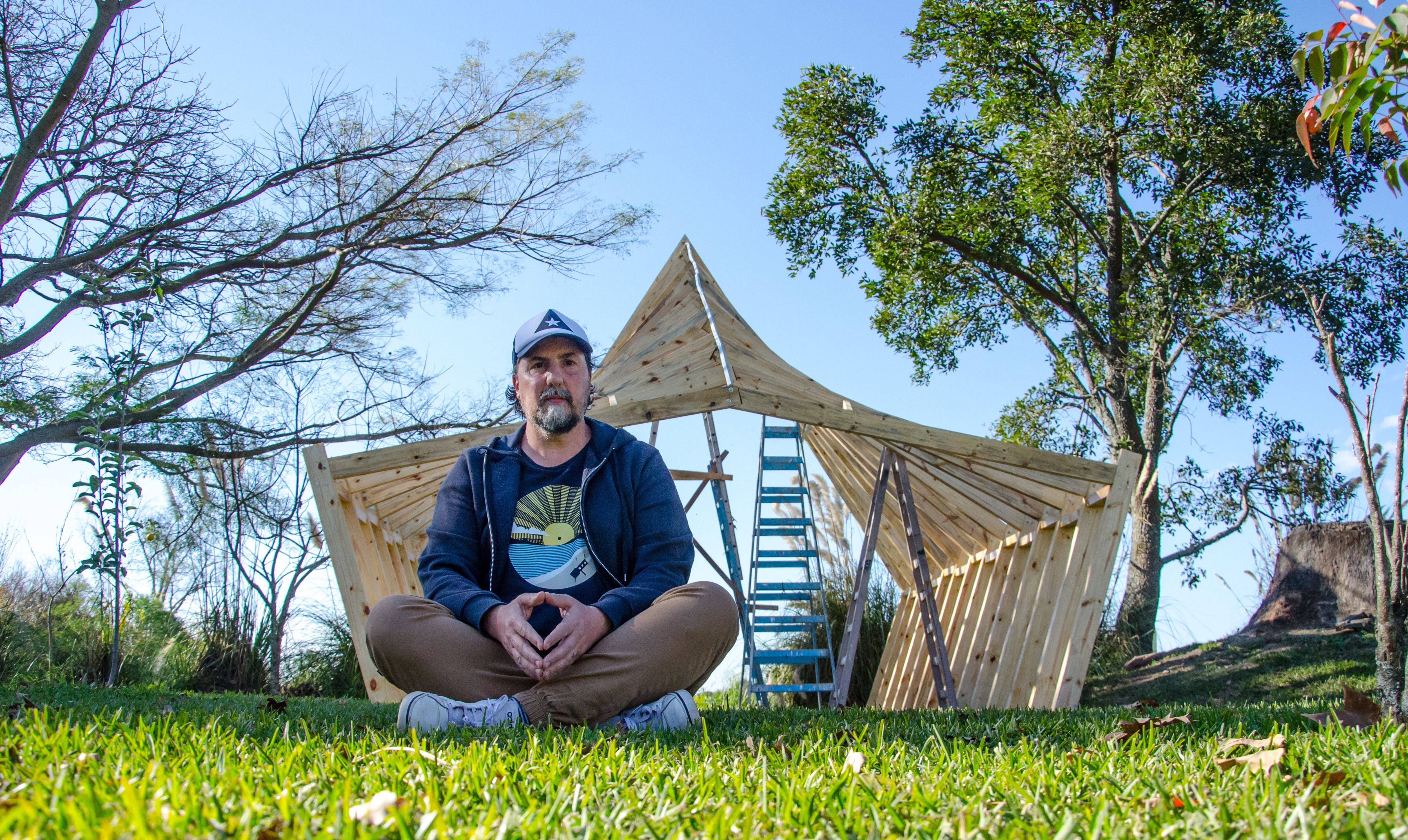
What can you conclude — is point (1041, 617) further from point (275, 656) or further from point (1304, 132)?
point (275, 656)

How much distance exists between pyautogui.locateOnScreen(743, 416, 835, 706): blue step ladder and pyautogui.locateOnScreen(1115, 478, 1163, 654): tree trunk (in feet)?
10.2

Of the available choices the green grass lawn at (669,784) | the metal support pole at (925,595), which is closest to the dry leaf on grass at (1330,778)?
the green grass lawn at (669,784)

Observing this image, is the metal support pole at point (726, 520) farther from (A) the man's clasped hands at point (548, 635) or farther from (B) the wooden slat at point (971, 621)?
(A) the man's clasped hands at point (548, 635)

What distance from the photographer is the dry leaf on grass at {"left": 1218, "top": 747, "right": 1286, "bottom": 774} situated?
1306 millimetres

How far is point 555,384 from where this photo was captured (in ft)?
8.44

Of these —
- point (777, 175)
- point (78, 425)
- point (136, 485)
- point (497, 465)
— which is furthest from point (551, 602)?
point (777, 175)

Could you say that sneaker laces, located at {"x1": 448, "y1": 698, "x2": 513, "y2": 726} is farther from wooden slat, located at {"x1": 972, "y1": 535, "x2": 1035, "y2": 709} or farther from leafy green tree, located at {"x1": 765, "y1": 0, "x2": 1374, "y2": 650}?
leafy green tree, located at {"x1": 765, "y1": 0, "x2": 1374, "y2": 650}

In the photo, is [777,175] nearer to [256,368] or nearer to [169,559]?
[256,368]

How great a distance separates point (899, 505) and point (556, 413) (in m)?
4.56

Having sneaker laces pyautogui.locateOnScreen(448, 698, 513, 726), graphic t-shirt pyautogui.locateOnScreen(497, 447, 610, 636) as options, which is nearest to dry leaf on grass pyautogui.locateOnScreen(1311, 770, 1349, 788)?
sneaker laces pyautogui.locateOnScreen(448, 698, 513, 726)

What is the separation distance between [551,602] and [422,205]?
6645 mm

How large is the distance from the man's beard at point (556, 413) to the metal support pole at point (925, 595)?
3045mm

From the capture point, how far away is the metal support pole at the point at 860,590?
17.5 feet

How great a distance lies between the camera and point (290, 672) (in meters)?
6.93
